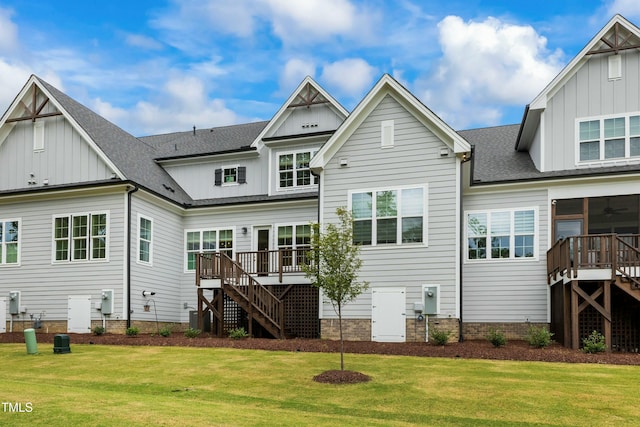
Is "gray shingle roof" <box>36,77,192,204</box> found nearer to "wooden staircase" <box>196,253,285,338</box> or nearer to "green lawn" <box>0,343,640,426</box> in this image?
"wooden staircase" <box>196,253,285,338</box>

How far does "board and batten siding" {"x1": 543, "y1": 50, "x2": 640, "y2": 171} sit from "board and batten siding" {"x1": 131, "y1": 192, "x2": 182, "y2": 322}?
14180mm

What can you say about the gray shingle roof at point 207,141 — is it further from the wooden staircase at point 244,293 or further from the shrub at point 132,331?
the shrub at point 132,331

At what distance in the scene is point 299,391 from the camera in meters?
11.8

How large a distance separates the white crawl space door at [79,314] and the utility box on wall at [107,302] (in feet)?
2.26

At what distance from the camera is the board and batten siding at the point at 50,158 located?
2252 centimetres

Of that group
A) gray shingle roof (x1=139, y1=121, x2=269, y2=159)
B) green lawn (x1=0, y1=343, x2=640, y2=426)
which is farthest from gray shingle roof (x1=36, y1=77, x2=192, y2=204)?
green lawn (x1=0, y1=343, x2=640, y2=426)

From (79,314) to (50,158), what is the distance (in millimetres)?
6143

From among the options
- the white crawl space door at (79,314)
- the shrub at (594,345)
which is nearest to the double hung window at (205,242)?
the white crawl space door at (79,314)

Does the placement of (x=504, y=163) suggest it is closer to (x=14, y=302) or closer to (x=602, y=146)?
(x=602, y=146)

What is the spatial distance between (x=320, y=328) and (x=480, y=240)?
241 inches

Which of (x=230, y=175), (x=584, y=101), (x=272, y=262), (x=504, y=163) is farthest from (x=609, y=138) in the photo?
(x=230, y=175)

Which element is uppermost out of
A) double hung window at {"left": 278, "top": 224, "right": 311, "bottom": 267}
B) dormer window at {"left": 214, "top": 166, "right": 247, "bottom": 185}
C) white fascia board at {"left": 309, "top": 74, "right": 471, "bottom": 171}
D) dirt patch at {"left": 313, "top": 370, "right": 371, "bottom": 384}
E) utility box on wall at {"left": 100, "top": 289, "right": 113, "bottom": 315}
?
white fascia board at {"left": 309, "top": 74, "right": 471, "bottom": 171}

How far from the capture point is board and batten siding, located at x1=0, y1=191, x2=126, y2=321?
70.4ft

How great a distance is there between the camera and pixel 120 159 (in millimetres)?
23000
